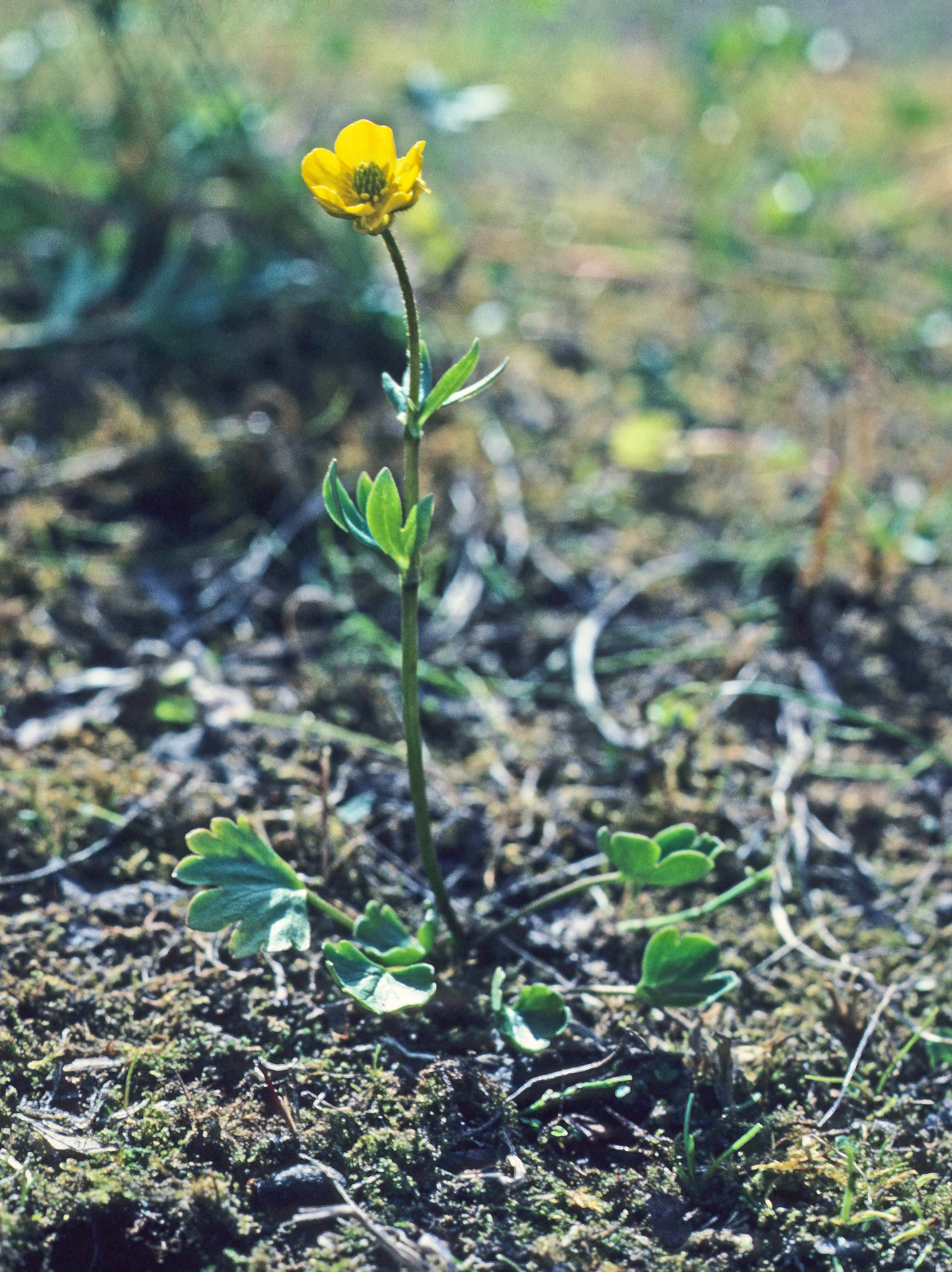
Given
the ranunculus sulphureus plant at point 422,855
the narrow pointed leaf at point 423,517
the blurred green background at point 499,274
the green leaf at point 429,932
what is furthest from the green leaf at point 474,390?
the blurred green background at point 499,274

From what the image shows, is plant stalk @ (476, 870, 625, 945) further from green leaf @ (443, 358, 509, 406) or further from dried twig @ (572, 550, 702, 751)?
green leaf @ (443, 358, 509, 406)

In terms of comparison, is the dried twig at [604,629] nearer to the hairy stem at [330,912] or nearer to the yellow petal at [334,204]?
the hairy stem at [330,912]

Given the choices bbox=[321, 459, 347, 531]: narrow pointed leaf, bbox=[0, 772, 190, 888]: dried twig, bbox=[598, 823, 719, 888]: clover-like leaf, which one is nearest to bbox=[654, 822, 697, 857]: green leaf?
bbox=[598, 823, 719, 888]: clover-like leaf

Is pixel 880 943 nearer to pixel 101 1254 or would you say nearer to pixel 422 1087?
pixel 422 1087

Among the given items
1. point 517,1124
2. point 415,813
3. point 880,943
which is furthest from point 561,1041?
point 880,943

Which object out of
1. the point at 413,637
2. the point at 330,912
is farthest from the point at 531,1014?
the point at 413,637

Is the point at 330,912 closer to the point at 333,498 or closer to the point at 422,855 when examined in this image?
the point at 422,855
